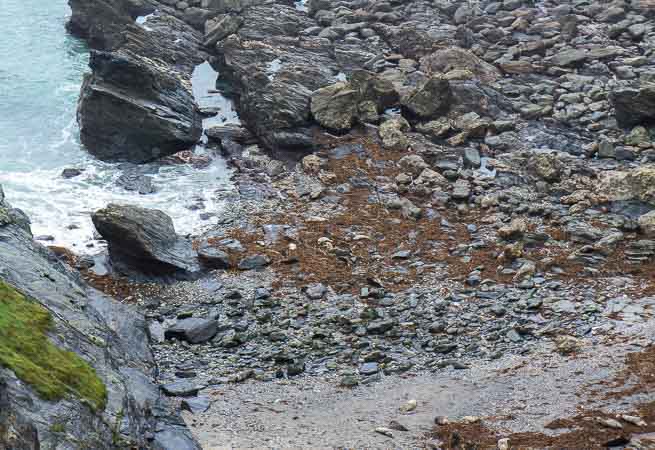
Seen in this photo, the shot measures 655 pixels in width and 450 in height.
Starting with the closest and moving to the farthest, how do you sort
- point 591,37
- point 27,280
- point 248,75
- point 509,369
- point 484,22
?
point 27,280 < point 509,369 < point 248,75 < point 591,37 < point 484,22

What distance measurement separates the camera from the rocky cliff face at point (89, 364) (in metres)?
11.3

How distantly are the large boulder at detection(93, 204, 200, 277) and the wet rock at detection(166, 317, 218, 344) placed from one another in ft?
11.9

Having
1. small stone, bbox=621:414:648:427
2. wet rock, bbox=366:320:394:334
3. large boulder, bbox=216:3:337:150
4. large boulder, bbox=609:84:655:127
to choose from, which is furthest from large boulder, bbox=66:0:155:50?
small stone, bbox=621:414:648:427

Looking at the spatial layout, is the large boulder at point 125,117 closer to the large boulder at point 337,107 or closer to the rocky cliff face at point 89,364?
the large boulder at point 337,107

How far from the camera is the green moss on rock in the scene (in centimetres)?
1192

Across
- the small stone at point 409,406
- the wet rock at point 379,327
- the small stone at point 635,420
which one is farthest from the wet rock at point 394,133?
the small stone at point 635,420

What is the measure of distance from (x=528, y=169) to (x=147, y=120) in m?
18.9

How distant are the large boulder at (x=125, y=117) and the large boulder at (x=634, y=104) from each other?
21528 millimetres

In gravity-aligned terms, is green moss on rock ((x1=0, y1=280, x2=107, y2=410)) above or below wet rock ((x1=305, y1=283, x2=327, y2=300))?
above

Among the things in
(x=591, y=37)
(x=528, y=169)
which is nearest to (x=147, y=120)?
(x=528, y=169)

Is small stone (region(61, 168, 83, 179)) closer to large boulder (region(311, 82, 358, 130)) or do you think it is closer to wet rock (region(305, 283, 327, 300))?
large boulder (region(311, 82, 358, 130))

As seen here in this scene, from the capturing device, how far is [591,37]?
4303cm

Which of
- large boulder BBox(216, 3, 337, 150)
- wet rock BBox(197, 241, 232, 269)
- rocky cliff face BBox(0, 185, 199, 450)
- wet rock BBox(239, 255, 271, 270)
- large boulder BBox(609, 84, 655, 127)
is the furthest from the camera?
large boulder BBox(216, 3, 337, 150)

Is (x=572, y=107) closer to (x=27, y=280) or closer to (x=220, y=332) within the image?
(x=220, y=332)
